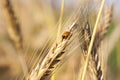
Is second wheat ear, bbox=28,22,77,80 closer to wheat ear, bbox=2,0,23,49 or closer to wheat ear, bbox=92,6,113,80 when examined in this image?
wheat ear, bbox=92,6,113,80

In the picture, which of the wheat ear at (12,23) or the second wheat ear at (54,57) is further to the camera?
the wheat ear at (12,23)

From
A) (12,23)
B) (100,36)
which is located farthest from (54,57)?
(12,23)

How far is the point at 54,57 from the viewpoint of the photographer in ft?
2.28

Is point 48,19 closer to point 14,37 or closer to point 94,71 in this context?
point 14,37

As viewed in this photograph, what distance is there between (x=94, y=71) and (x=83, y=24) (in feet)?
0.41

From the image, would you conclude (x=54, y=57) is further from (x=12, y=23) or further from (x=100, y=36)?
(x=12, y=23)

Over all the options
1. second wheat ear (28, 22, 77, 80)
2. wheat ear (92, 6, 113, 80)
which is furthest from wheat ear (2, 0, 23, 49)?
second wheat ear (28, 22, 77, 80)

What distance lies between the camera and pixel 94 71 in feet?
2.70

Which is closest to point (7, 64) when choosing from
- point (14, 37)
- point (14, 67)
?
point (14, 67)

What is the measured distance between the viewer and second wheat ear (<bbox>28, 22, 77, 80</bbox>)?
69 centimetres

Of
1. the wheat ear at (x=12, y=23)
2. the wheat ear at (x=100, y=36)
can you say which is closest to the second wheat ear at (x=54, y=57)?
the wheat ear at (x=100, y=36)

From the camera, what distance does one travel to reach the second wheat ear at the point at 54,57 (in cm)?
69

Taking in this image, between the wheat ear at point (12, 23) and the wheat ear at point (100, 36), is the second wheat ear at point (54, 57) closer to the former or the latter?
the wheat ear at point (100, 36)

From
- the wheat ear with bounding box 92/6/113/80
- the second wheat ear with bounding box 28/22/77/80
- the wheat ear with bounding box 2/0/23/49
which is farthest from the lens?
the wheat ear with bounding box 2/0/23/49
